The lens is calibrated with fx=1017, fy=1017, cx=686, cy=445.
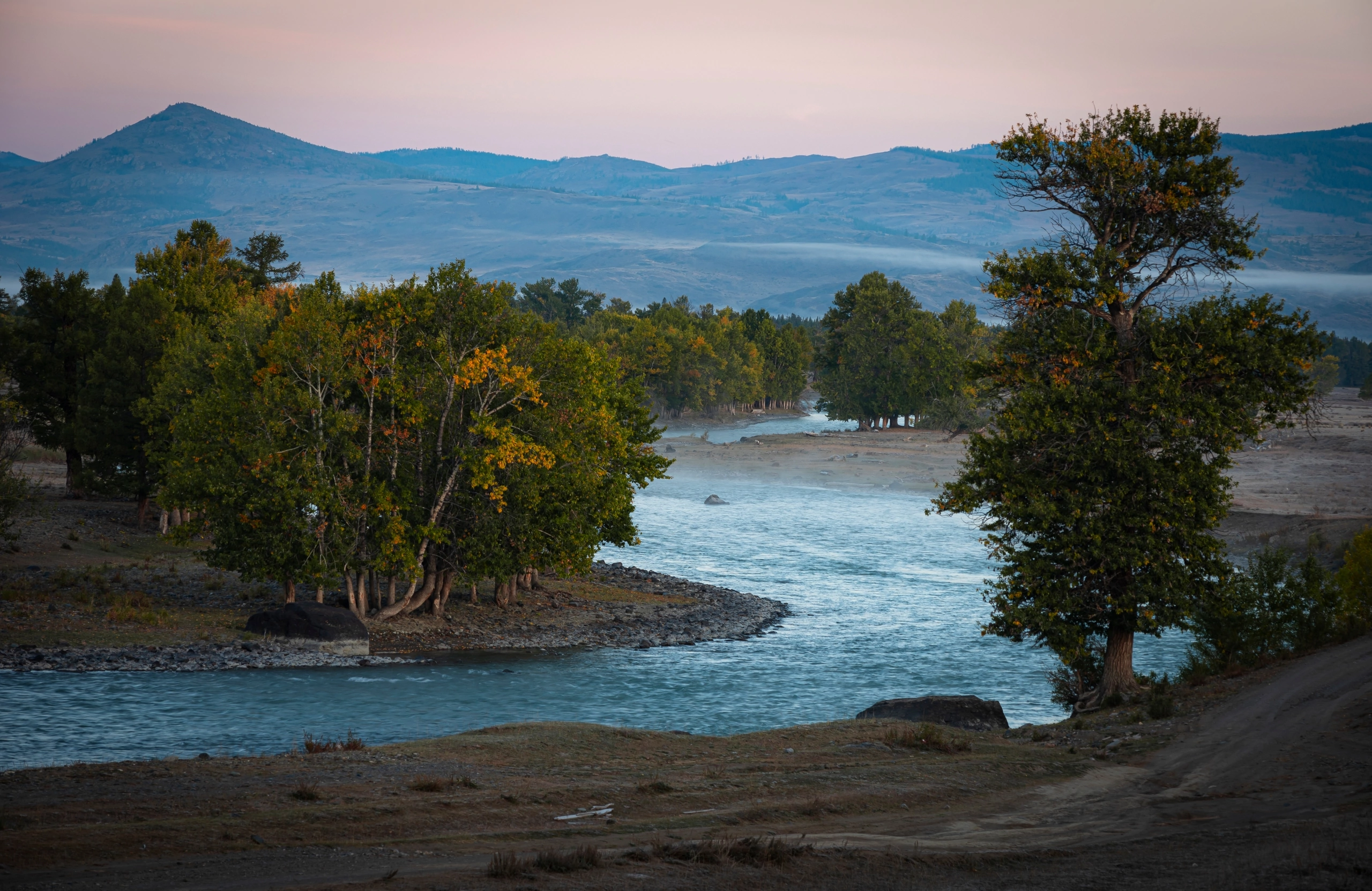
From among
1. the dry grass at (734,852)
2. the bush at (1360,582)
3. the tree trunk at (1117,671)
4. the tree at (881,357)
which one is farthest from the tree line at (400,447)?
the tree at (881,357)

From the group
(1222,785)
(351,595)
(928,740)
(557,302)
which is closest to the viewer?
(1222,785)

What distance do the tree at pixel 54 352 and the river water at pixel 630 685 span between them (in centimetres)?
3367

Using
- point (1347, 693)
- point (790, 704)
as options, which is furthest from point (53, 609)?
point (1347, 693)

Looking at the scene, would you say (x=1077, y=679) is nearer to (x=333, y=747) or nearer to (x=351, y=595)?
(x=333, y=747)

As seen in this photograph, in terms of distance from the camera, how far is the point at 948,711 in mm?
26734

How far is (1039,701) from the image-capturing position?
31906 millimetres

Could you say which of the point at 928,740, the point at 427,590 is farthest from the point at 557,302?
the point at 928,740

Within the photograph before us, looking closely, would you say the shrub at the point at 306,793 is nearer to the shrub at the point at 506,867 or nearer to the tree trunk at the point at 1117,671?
the shrub at the point at 506,867

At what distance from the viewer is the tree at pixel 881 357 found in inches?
5002

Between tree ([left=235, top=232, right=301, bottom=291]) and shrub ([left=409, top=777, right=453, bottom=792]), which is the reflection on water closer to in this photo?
tree ([left=235, top=232, right=301, bottom=291])

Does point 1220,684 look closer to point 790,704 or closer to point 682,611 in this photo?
point 790,704

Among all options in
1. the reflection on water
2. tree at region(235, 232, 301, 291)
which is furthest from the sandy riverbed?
tree at region(235, 232, 301, 291)

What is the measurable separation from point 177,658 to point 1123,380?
28727mm

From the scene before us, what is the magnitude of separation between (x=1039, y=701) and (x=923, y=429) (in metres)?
105
